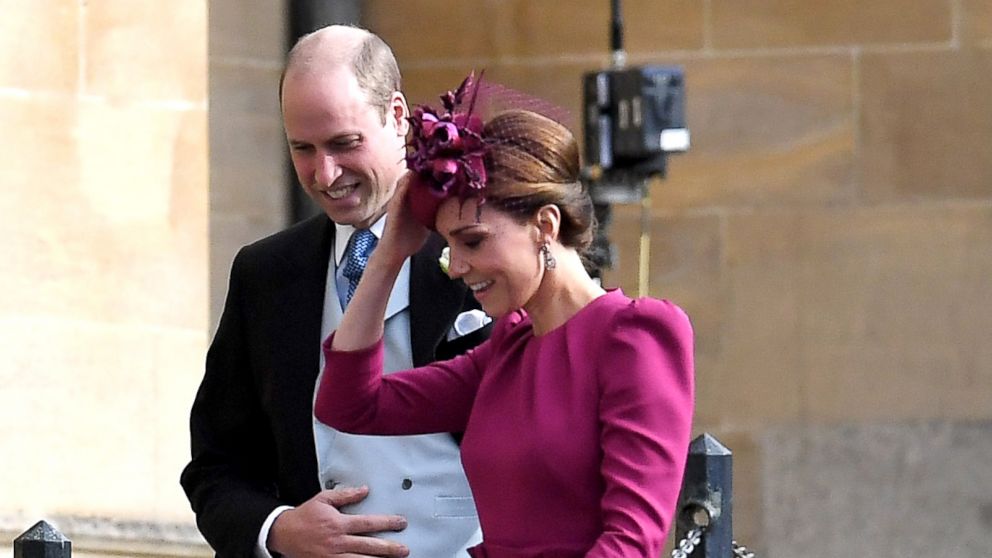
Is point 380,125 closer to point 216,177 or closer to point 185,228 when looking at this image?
point 185,228

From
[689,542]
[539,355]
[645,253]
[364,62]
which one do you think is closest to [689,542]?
[689,542]

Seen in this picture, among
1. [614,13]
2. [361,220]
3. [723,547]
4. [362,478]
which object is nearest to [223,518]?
[362,478]

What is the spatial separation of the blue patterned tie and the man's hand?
323 mm

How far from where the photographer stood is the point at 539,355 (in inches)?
101

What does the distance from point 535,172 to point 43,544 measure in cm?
79

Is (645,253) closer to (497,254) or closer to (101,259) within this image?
(101,259)

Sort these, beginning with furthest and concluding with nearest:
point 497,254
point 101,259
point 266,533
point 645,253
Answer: point 645,253 → point 101,259 → point 266,533 → point 497,254

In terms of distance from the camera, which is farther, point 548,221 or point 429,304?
point 429,304

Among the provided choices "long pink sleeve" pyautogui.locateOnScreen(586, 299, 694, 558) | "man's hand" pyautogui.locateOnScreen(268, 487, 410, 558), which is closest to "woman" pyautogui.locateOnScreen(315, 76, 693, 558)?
"long pink sleeve" pyautogui.locateOnScreen(586, 299, 694, 558)

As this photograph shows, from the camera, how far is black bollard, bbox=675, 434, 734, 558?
9.42ft

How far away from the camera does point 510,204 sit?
256 cm

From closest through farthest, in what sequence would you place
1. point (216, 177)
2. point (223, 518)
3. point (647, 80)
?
point (223, 518), point (647, 80), point (216, 177)

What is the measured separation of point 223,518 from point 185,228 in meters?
1.93

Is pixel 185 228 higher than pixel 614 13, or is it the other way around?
pixel 614 13
